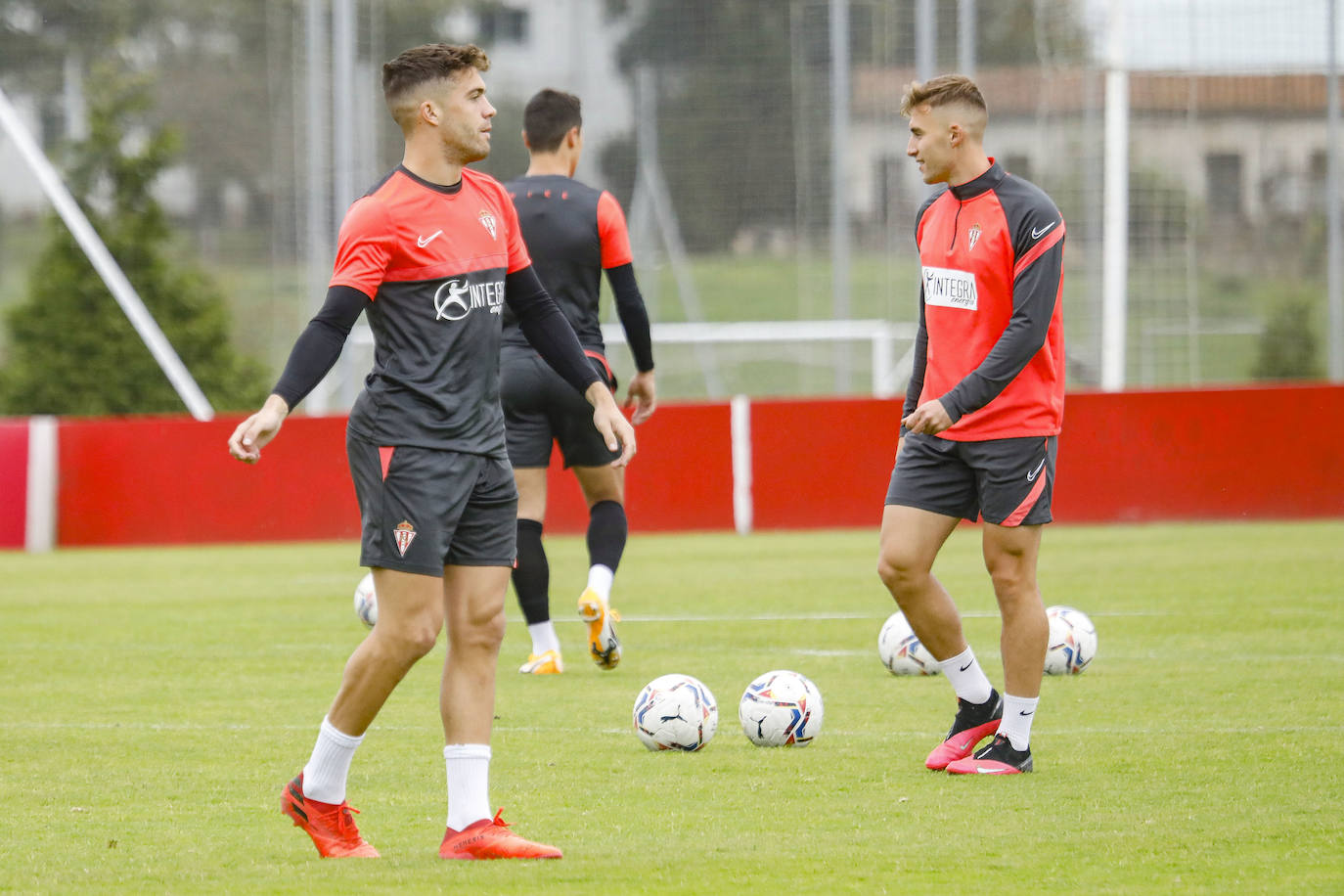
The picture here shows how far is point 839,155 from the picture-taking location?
22547 mm

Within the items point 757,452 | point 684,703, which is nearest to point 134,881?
point 684,703

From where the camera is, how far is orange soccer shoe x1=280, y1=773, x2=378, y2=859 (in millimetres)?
4930

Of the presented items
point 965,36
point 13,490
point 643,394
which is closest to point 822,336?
point 965,36

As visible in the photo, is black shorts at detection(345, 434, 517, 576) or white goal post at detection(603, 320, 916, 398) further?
white goal post at detection(603, 320, 916, 398)

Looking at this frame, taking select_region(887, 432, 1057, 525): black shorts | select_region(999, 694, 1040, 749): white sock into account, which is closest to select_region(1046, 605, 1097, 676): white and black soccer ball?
select_region(887, 432, 1057, 525): black shorts

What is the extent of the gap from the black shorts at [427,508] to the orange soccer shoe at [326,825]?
2.13 ft

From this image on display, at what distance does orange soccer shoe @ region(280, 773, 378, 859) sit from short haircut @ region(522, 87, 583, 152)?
4.34 meters

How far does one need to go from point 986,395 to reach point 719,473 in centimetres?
Answer: 1184

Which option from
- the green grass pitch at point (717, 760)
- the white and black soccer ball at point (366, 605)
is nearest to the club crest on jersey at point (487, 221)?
the green grass pitch at point (717, 760)

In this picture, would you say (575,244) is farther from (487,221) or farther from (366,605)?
(487,221)

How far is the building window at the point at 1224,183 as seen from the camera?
888 inches

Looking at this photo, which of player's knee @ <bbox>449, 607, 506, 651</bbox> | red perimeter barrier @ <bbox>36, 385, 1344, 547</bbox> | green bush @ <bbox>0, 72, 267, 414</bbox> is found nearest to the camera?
player's knee @ <bbox>449, 607, 506, 651</bbox>

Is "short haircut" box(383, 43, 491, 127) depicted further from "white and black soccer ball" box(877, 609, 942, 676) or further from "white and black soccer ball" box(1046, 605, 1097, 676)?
"white and black soccer ball" box(1046, 605, 1097, 676)

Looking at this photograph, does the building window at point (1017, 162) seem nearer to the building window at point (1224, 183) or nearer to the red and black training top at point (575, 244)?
the building window at point (1224, 183)
